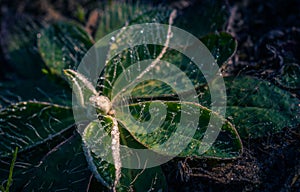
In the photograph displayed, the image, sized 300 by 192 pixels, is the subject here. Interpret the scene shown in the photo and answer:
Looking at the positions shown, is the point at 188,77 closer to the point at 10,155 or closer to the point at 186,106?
the point at 186,106

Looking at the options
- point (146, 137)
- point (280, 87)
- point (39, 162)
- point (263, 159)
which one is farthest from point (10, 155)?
point (280, 87)

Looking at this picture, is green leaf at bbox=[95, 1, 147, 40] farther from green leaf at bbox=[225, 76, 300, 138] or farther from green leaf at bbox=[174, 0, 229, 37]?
green leaf at bbox=[225, 76, 300, 138]

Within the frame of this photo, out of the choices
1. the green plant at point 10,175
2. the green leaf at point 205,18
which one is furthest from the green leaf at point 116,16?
the green plant at point 10,175

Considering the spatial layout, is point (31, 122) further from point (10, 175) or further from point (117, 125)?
point (117, 125)

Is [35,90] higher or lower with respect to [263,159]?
higher

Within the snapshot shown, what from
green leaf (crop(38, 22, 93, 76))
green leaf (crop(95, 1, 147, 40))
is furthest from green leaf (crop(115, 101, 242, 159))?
green leaf (crop(95, 1, 147, 40))

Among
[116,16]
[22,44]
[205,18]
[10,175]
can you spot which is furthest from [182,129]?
[22,44]
